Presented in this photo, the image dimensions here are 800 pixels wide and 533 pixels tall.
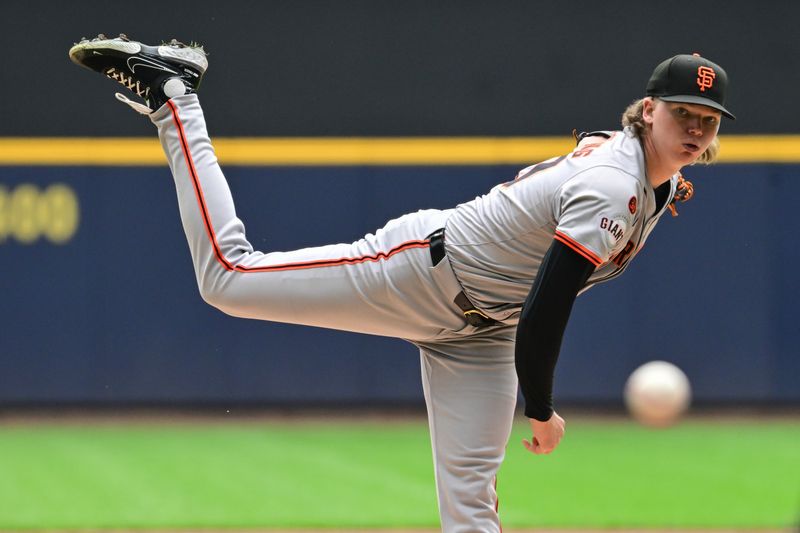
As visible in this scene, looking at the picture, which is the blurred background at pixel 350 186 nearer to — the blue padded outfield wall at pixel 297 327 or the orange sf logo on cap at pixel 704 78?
the blue padded outfield wall at pixel 297 327

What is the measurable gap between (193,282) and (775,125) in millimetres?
5022

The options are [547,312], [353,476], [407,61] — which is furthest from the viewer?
[407,61]

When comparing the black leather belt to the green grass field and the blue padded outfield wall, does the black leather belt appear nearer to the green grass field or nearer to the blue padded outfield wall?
the green grass field

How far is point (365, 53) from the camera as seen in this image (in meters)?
9.80

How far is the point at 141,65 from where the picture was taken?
3.71 meters

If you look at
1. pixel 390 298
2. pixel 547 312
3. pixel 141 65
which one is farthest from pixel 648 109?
pixel 141 65

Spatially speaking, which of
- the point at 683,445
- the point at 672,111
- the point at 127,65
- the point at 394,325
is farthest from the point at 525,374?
the point at 683,445

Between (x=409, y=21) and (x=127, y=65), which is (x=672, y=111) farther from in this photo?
(x=409, y=21)

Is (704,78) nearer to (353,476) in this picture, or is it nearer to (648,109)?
(648,109)

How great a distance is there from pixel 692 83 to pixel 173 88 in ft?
5.24

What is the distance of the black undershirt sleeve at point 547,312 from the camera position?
317 cm

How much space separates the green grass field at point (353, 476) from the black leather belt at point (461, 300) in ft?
7.39

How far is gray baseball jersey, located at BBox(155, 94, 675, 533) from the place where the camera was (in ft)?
11.3

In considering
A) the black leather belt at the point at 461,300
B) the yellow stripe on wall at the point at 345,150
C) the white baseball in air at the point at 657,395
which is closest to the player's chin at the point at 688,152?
the black leather belt at the point at 461,300
